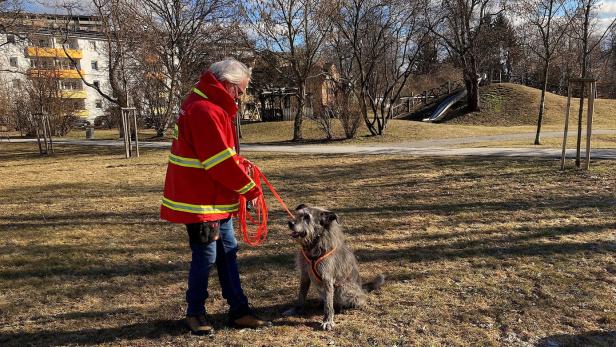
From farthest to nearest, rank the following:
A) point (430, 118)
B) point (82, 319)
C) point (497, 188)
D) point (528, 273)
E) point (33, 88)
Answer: point (430, 118) → point (33, 88) → point (497, 188) → point (528, 273) → point (82, 319)

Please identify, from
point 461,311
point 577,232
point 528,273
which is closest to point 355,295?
point 461,311

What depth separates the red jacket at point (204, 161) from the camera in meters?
3.15

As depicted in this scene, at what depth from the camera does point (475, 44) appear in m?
33.1

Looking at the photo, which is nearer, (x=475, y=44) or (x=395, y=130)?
(x=395, y=130)

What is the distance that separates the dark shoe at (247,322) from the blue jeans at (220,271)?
0.14ft

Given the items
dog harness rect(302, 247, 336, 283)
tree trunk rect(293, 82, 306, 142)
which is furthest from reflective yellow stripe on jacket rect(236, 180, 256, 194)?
tree trunk rect(293, 82, 306, 142)

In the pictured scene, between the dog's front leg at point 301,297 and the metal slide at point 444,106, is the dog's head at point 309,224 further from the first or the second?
the metal slide at point 444,106

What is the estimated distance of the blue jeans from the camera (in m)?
3.45

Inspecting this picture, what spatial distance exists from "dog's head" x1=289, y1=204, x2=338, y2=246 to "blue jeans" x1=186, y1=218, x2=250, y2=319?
54 cm

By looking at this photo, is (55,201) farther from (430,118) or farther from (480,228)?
(430,118)

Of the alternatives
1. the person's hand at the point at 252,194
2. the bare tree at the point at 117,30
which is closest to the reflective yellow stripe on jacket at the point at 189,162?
the person's hand at the point at 252,194

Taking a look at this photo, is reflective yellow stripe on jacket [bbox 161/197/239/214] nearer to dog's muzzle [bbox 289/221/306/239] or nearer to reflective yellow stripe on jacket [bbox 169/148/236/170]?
reflective yellow stripe on jacket [bbox 169/148/236/170]

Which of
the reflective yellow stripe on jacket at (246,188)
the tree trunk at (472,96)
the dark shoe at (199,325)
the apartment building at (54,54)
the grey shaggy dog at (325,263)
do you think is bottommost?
the dark shoe at (199,325)

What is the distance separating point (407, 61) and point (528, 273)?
22418mm
